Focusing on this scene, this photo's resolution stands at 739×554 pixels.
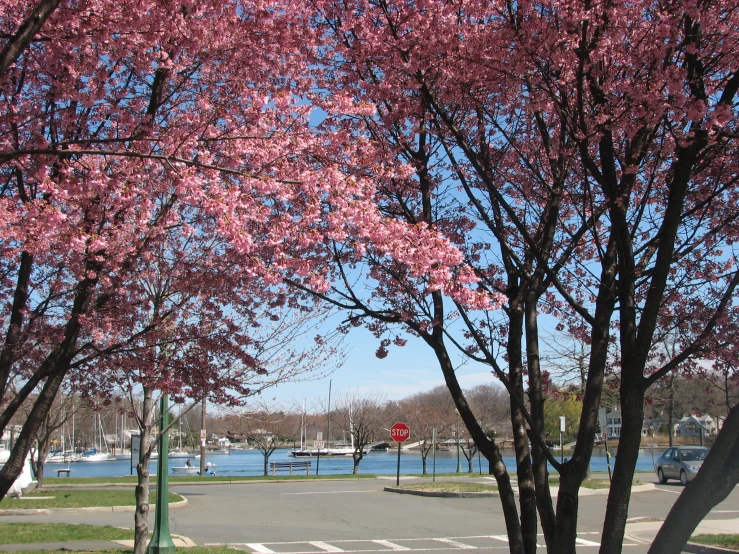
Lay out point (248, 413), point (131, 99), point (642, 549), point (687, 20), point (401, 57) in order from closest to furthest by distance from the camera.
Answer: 1. point (687, 20)
2. point (401, 57)
3. point (131, 99)
4. point (642, 549)
5. point (248, 413)

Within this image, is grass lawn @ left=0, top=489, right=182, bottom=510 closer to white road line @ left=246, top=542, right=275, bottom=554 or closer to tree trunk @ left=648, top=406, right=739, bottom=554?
white road line @ left=246, top=542, right=275, bottom=554

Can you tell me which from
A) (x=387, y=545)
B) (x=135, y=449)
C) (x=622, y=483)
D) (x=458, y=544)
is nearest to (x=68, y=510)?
(x=135, y=449)

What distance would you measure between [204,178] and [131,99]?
1.79 meters

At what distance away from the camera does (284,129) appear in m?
6.26

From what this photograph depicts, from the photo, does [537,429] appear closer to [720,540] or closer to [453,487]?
[720,540]

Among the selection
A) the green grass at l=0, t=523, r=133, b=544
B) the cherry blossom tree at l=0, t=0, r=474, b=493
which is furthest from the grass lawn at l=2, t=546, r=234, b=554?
the cherry blossom tree at l=0, t=0, r=474, b=493

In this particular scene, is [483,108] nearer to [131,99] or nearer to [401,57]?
[401,57]

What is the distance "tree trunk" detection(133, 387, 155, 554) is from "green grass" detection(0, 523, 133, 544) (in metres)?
2.41

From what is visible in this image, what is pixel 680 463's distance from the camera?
82.1 ft

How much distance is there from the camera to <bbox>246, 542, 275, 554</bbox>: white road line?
13.1m

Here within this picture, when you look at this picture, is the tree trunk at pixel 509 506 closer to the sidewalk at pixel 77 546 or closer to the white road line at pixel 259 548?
the sidewalk at pixel 77 546

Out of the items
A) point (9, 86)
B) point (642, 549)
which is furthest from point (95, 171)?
point (642, 549)

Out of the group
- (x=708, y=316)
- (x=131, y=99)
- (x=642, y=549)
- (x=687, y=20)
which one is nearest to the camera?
(x=687, y=20)

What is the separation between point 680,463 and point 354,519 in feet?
43.5
